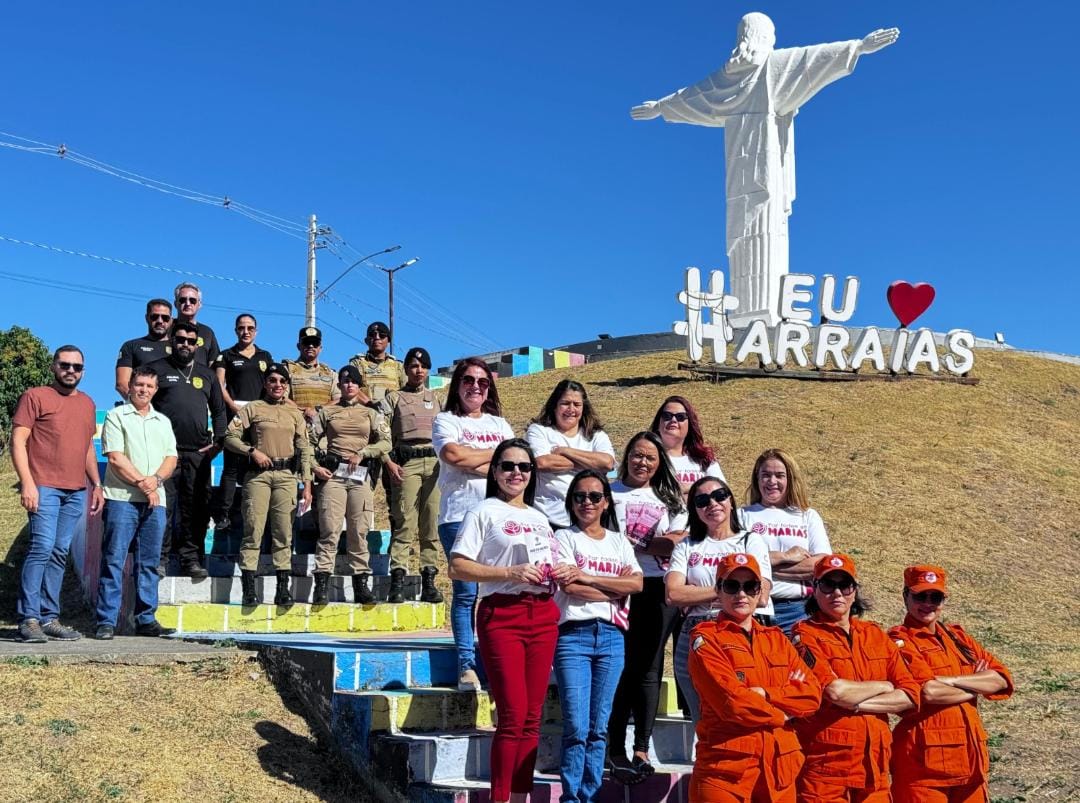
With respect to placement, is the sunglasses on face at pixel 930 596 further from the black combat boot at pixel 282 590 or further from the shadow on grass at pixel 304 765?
the black combat boot at pixel 282 590

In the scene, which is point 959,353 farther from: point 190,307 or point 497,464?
point 497,464

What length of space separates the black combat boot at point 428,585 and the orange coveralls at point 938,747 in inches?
179

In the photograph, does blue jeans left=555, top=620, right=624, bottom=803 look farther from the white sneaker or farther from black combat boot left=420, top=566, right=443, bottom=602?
black combat boot left=420, top=566, right=443, bottom=602

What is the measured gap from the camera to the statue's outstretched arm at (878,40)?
83.1ft

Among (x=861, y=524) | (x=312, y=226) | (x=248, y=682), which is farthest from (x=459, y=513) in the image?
(x=312, y=226)

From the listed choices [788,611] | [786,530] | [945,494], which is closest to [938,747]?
[788,611]

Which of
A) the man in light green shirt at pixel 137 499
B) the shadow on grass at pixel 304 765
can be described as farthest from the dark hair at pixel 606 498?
the man in light green shirt at pixel 137 499

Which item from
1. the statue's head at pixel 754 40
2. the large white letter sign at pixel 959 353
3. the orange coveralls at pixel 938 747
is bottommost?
the orange coveralls at pixel 938 747

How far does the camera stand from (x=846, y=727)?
4.46m

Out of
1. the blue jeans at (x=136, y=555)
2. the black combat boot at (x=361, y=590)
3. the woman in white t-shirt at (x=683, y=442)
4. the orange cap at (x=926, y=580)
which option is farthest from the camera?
the black combat boot at (x=361, y=590)

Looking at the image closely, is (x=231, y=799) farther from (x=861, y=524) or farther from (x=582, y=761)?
(x=861, y=524)

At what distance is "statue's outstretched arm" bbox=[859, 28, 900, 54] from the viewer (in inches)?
998

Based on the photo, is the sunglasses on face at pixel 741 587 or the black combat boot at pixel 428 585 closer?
the sunglasses on face at pixel 741 587

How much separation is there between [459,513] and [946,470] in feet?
51.4
